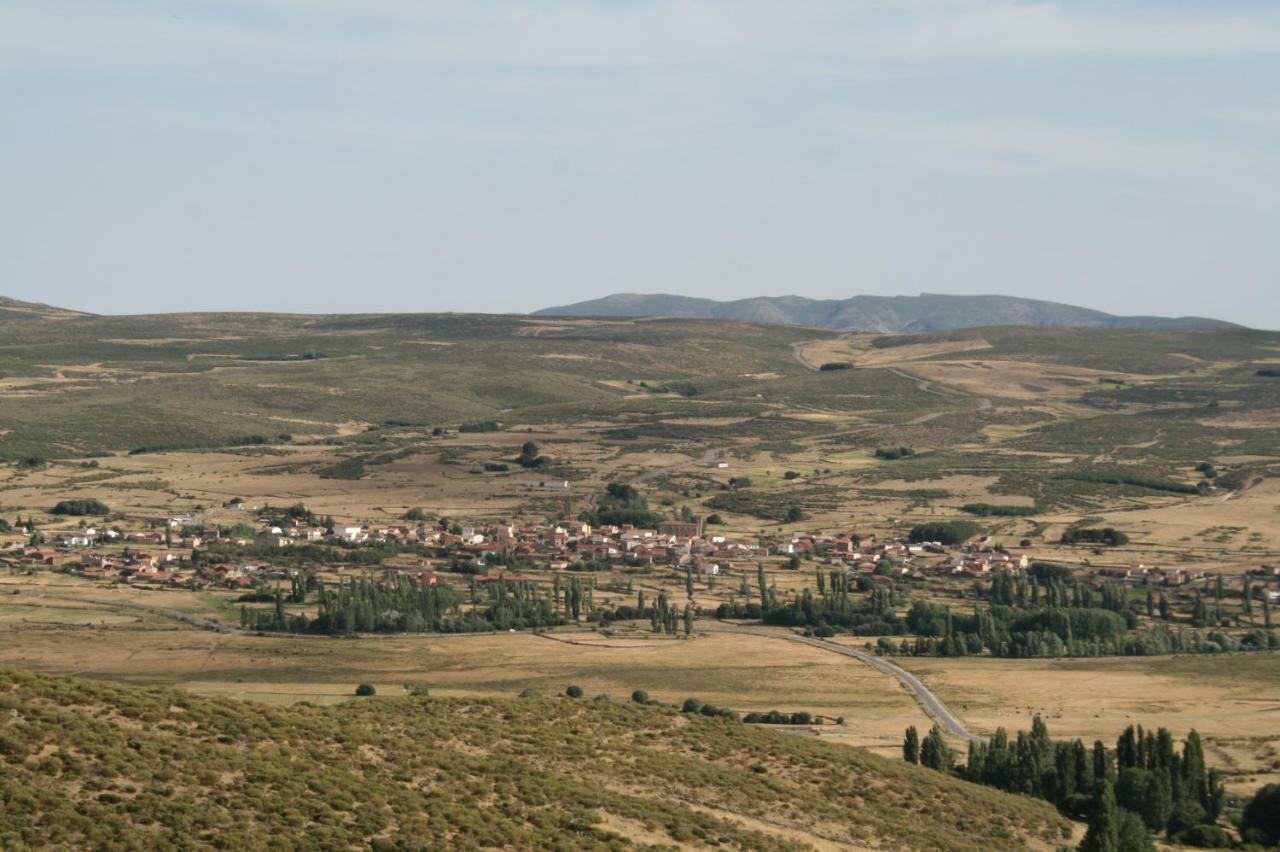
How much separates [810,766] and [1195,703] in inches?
1072

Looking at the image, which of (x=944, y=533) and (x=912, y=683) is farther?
(x=944, y=533)

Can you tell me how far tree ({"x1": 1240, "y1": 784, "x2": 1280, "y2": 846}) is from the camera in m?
44.2

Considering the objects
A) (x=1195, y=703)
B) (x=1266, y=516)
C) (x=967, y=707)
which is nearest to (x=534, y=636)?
(x=967, y=707)

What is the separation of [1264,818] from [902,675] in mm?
25291

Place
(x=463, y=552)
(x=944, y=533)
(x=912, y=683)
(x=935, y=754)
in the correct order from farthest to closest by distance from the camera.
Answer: (x=944, y=533) → (x=463, y=552) → (x=912, y=683) → (x=935, y=754)

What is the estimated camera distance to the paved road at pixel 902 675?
58625 millimetres

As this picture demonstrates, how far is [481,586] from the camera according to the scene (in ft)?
306

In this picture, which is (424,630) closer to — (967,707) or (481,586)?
(481,586)

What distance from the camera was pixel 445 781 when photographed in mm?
34844

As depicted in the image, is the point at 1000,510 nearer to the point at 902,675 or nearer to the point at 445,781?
the point at 902,675

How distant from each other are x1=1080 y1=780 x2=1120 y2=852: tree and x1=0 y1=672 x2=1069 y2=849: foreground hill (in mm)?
1984

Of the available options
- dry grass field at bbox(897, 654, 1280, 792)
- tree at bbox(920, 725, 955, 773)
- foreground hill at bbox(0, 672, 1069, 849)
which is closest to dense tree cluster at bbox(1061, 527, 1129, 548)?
dry grass field at bbox(897, 654, 1280, 792)

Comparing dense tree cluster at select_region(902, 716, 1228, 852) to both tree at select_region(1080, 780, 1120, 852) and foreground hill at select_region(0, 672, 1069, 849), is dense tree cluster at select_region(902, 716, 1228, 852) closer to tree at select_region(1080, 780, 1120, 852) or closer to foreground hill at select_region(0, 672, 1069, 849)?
foreground hill at select_region(0, 672, 1069, 849)

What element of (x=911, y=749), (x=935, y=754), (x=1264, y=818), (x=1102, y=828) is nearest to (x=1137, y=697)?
(x=911, y=749)
